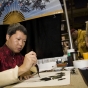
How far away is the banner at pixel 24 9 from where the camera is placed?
2.20m

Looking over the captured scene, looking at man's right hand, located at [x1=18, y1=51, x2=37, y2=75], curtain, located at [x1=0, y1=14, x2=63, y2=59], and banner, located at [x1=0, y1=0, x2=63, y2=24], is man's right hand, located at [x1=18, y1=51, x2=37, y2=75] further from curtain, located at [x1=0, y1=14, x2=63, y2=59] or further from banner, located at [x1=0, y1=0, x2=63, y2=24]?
curtain, located at [x1=0, y1=14, x2=63, y2=59]

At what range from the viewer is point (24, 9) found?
7.56 feet

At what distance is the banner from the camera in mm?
2195

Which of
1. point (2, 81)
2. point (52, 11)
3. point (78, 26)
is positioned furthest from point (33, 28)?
point (78, 26)

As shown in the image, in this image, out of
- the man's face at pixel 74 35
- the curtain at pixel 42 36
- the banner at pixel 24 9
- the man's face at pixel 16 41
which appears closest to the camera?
the man's face at pixel 16 41

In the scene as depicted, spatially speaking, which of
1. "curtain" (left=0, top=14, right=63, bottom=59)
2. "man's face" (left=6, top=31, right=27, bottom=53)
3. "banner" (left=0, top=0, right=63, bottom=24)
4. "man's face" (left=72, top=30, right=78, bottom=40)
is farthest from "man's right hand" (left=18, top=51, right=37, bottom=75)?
"man's face" (left=72, top=30, right=78, bottom=40)

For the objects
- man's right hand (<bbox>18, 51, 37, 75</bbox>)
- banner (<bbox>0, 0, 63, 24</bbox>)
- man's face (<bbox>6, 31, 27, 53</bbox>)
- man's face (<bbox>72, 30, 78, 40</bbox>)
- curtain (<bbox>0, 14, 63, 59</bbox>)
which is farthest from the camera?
man's face (<bbox>72, 30, 78, 40</bbox>)

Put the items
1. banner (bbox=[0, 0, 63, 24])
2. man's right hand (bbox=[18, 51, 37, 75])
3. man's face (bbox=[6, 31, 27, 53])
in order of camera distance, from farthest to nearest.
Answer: banner (bbox=[0, 0, 63, 24])
man's face (bbox=[6, 31, 27, 53])
man's right hand (bbox=[18, 51, 37, 75])

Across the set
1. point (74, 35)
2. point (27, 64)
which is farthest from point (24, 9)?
point (27, 64)

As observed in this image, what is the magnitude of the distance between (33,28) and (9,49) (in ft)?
3.17

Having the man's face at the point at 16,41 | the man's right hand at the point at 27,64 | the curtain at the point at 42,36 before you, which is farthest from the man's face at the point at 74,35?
the man's right hand at the point at 27,64

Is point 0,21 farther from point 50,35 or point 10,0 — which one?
point 50,35

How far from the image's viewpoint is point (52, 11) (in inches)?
85.4

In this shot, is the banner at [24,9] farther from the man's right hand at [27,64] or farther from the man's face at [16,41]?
the man's right hand at [27,64]
